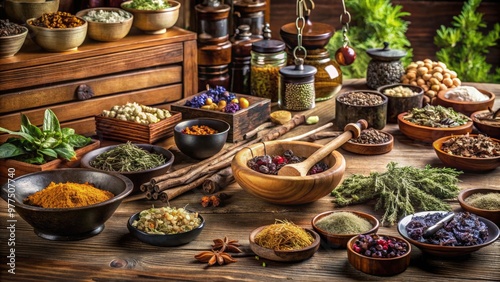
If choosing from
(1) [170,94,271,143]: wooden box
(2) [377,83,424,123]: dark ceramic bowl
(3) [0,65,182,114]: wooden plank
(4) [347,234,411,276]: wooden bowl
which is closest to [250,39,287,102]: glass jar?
(1) [170,94,271,143]: wooden box

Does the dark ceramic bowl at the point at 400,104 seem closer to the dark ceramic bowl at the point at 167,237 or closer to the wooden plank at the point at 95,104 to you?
the wooden plank at the point at 95,104

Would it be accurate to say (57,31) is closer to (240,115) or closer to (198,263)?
(240,115)

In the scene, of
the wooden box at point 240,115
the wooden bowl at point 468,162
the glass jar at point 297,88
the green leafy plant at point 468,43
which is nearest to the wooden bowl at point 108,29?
the wooden box at point 240,115

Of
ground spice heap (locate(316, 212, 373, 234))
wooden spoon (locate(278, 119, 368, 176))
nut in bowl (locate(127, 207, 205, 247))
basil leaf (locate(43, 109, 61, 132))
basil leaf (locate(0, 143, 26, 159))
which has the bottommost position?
nut in bowl (locate(127, 207, 205, 247))

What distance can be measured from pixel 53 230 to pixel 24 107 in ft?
3.81

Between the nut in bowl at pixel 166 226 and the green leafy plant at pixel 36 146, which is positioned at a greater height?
the green leafy plant at pixel 36 146

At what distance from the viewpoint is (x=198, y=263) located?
2699 millimetres

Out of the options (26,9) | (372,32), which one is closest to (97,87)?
(26,9)

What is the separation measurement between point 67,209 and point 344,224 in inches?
37.8

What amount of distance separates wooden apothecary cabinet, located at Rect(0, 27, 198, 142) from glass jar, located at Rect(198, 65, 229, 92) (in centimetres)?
16

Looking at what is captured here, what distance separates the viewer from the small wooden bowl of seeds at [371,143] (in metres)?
3.73

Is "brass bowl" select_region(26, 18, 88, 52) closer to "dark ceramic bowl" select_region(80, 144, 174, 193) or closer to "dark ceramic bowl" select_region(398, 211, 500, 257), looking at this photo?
"dark ceramic bowl" select_region(80, 144, 174, 193)

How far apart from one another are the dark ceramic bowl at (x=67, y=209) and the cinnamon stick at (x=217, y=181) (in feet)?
1.46

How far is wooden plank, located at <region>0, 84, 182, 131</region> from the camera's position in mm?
3775
